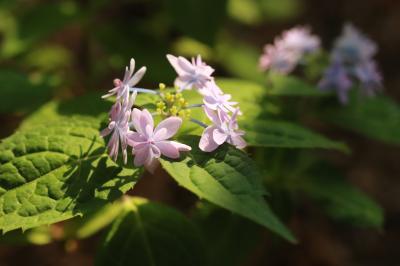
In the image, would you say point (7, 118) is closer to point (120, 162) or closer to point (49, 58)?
point (49, 58)

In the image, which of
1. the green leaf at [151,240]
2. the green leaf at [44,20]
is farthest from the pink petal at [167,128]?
the green leaf at [44,20]

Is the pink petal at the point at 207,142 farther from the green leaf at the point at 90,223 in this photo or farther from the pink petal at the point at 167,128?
the green leaf at the point at 90,223


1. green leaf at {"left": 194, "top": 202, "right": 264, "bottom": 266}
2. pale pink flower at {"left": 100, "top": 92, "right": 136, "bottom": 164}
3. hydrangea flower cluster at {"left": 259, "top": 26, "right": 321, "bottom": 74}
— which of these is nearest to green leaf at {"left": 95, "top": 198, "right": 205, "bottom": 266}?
green leaf at {"left": 194, "top": 202, "right": 264, "bottom": 266}

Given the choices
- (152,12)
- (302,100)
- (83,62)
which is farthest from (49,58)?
(302,100)

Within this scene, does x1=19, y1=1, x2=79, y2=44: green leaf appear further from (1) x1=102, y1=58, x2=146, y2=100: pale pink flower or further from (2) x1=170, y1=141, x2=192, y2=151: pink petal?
(2) x1=170, y1=141, x2=192, y2=151: pink petal

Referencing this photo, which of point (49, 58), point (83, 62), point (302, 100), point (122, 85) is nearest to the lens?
point (122, 85)
